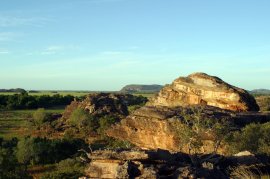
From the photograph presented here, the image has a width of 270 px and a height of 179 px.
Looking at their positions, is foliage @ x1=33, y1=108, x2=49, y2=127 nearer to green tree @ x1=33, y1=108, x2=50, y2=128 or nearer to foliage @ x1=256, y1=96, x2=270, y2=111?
green tree @ x1=33, y1=108, x2=50, y2=128

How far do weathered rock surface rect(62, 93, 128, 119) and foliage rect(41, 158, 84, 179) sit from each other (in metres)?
53.5

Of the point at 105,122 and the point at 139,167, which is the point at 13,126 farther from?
the point at 139,167

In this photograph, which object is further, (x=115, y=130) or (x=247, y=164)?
(x=115, y=130)

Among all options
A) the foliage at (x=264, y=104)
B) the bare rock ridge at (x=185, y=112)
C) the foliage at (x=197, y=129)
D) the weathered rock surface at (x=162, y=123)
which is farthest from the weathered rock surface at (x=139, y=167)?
the foliage at (x=264, y=104)

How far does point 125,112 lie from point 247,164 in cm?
7549

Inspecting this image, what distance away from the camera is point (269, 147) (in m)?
38.3

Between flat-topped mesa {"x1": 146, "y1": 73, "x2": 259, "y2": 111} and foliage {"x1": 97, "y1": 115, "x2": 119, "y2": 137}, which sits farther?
foliage {"x1": 97, "y1": 115, "x2": 119, "y2": 137}

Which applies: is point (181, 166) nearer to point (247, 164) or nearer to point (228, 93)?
point (247, 164)

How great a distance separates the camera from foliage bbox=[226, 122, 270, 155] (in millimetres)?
41688

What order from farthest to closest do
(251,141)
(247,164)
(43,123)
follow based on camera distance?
(43,123) < (251,141) < (247,164)

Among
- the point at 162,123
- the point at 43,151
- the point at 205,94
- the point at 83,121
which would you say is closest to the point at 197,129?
the point at 162,123

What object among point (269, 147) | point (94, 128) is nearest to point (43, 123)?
point (94, 128)

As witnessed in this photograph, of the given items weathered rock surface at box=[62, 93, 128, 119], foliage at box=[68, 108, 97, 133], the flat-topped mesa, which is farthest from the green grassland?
the flat-topped mesa

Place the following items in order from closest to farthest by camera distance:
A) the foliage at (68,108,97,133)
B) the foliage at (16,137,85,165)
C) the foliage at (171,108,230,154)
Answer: the foliage at (171,108,230,154), the foliage at (16,137,85,165), the foliage at (68,108,97,133)
